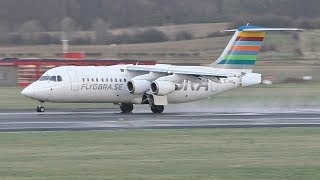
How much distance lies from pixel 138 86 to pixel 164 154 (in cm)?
1737

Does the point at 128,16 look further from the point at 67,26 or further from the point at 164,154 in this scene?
the point at 164,154

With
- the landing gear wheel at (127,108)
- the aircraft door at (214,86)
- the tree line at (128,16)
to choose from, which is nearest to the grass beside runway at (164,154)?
the landing gear wheel at (127,108)

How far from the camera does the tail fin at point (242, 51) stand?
40281 mm

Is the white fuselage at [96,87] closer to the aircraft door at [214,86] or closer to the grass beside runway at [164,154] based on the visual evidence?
the aircraft door at [214,86]

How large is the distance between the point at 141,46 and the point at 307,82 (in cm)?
1158

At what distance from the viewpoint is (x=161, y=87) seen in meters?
37.5

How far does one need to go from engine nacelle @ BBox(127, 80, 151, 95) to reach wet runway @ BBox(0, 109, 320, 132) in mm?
1021

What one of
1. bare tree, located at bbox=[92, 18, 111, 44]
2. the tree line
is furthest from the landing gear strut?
bare tree, located at bbox=[92, 18, 111, 44]

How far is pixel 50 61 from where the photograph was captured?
Result: 58.2 m

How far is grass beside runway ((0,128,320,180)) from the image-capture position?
55.6 ft

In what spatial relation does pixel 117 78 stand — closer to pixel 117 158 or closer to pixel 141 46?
pixel 117 158

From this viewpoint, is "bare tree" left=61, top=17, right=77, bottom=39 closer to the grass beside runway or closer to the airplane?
the airplane

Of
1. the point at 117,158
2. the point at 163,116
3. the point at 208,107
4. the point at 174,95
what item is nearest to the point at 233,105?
the point at 208,107

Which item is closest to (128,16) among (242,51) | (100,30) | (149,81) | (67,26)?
(100,30)
